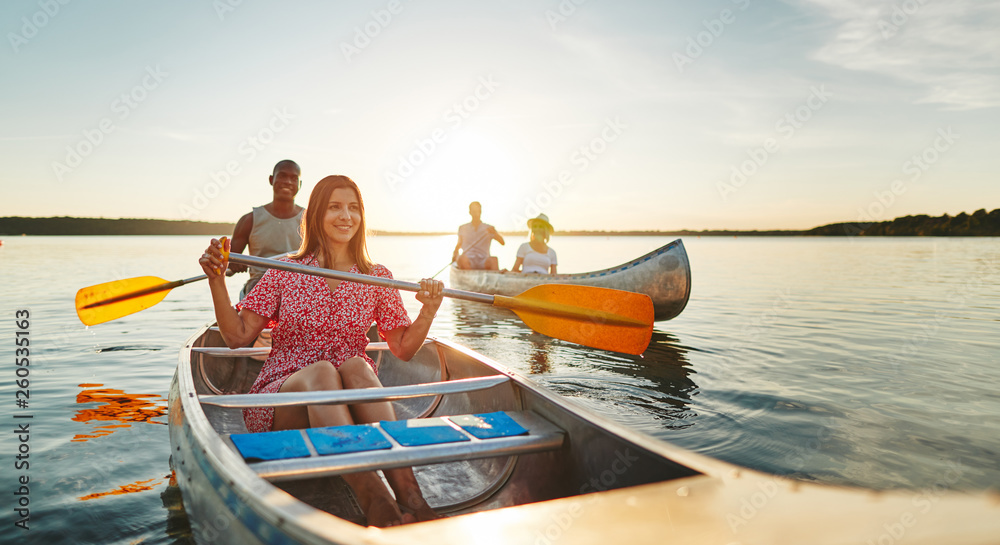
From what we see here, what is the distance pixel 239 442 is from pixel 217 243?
3.09 feet

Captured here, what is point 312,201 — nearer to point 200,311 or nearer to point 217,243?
point 217,243

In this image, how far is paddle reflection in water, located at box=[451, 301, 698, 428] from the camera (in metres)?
4.93

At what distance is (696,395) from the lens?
17.7ft

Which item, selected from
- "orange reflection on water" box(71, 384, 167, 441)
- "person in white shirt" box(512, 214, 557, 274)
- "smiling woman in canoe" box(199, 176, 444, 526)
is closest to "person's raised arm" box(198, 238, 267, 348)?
"smiling woman in canoe" box(199, 176, 444, 526)

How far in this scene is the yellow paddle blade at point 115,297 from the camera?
408cm

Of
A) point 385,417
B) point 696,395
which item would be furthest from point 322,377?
point 696,395

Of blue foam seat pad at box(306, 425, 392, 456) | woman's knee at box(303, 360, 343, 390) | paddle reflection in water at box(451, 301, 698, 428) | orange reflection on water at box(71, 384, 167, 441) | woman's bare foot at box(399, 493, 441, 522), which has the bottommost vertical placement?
orange reflection on water at box(71, 384, 167, 441)

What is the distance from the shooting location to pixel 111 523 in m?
3.02

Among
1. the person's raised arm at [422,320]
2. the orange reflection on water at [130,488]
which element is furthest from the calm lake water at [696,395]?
the person's raised arm at [422,320]

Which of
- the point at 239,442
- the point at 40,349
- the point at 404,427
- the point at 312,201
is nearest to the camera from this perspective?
the point at 239,442

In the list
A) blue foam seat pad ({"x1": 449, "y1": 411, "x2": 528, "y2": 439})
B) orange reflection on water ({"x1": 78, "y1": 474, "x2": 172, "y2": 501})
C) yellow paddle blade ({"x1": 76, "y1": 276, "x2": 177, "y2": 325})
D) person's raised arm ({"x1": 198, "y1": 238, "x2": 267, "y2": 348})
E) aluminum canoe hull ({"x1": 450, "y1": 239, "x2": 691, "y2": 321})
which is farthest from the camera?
aluminum canoe hull ({"x1": 450, "y1": 239, "x2": 691, "y2": 321})

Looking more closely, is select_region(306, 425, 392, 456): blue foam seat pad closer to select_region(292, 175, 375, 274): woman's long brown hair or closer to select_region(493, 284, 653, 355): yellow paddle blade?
select_region(292, 175, 375, 274): woman's long brown hair

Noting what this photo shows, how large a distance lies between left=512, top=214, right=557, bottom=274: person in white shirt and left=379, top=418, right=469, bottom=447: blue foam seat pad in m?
8.57

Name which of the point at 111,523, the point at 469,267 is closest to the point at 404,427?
the point at 111,523
